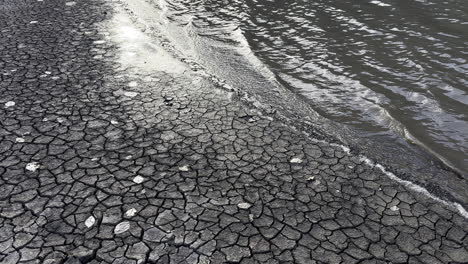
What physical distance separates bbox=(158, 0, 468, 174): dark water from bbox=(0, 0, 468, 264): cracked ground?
1820 millimetres

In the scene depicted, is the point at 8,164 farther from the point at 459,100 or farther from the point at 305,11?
the point at 305,11

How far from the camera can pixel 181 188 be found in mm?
4855

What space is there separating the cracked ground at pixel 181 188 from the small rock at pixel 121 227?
0.01m

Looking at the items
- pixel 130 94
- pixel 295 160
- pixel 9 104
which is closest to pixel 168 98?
pixel 130 94

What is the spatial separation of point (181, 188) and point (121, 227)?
2.79ft

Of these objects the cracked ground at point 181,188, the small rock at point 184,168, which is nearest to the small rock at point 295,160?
the cracked ground at point 181,188

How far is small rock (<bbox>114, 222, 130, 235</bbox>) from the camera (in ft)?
13.8

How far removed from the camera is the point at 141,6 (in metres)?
12.8

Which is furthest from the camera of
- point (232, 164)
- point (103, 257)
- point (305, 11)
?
point (305, 11)

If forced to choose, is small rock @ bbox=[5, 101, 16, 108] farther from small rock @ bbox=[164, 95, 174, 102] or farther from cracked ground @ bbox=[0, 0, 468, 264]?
small rock @ bbox=[164, 95, 174, 102]

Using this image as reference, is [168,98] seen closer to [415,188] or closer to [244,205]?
[244,205]

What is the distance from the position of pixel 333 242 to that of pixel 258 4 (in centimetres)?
1037

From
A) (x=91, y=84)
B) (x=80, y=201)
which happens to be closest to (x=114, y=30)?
(x=91, y=84)

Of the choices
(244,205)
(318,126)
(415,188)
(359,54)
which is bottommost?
(359,54)
